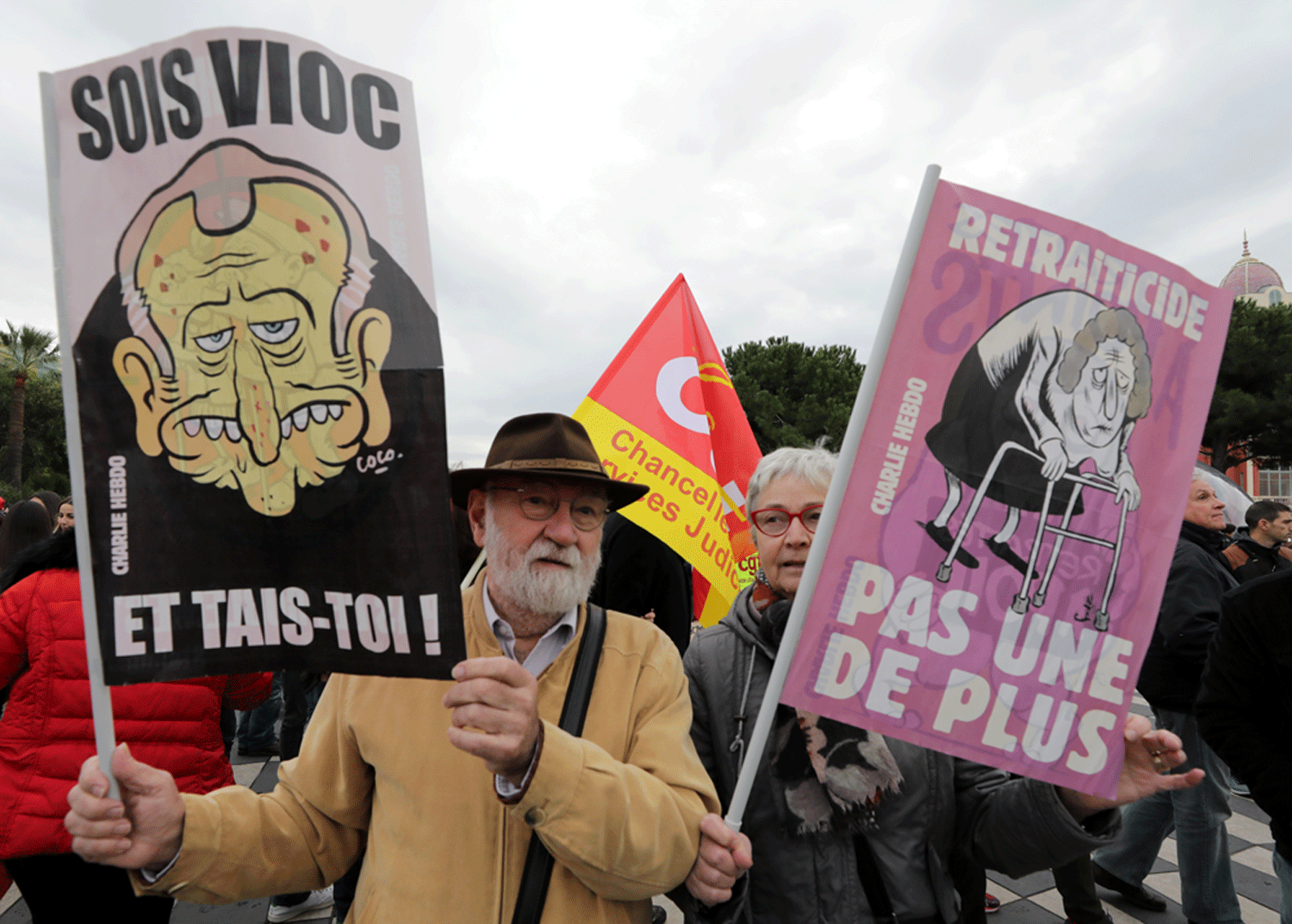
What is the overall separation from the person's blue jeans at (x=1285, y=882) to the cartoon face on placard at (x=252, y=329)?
317cm

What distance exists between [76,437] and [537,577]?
0.89m

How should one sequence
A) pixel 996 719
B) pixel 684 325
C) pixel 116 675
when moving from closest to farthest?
pixel 116 675 < pixel 996 719 < pixel 684 325

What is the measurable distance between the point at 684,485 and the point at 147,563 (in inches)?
101

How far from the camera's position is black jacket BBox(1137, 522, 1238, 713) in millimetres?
3191

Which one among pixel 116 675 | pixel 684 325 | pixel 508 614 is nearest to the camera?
pixel 116 675

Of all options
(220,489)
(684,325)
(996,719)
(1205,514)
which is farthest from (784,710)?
(1205,514)

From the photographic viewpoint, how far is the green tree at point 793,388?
31.6m

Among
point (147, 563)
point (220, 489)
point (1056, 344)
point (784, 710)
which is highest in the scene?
point (1056, 344)

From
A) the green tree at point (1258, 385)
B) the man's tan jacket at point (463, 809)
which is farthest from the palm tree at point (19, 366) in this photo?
the green tree at point (1258, 385)

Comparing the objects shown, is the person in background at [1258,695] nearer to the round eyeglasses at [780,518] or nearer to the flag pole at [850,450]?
the round eyeglasses at [780,518]

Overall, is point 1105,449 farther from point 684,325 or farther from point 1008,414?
point 684,325

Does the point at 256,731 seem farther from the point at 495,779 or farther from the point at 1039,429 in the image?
the point at 1039,429

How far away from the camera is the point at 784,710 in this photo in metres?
1.66

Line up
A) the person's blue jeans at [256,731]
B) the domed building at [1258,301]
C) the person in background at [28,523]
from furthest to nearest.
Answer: the domed building at [1258,301] < the person's blue jeans at [256,731] < the person in background at [28,523]
